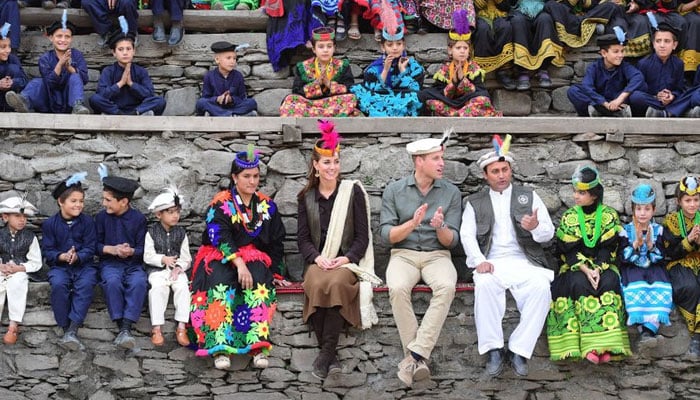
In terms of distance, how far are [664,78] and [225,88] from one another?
3.54 m

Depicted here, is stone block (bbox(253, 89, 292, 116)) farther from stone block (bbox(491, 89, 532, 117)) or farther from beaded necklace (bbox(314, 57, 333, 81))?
stone block (bbox(491, 89, 532, 117))

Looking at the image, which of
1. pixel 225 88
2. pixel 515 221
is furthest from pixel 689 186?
pixel 225 88

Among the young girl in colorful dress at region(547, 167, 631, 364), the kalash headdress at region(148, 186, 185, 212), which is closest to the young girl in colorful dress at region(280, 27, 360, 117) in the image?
the kalash headdress at region(148, 186, 185, 212)

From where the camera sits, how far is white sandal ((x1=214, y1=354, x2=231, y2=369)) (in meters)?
7.55

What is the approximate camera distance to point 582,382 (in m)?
7.81

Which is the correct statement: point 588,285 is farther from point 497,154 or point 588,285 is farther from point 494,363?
point 497,154

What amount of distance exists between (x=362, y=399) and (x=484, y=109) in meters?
2.57

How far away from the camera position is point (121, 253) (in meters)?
7.89

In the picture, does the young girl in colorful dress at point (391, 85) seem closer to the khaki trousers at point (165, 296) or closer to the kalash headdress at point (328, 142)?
the kalash headdress at point (328, 142)

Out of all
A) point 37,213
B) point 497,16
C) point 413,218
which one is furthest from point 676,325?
point 37,213

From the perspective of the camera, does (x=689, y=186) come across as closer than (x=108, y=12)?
Yes

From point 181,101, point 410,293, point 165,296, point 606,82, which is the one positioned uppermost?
point 606,82

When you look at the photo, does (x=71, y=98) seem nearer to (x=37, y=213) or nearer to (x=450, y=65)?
(x=37, y=213)

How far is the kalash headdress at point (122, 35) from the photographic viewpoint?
9.18 m
